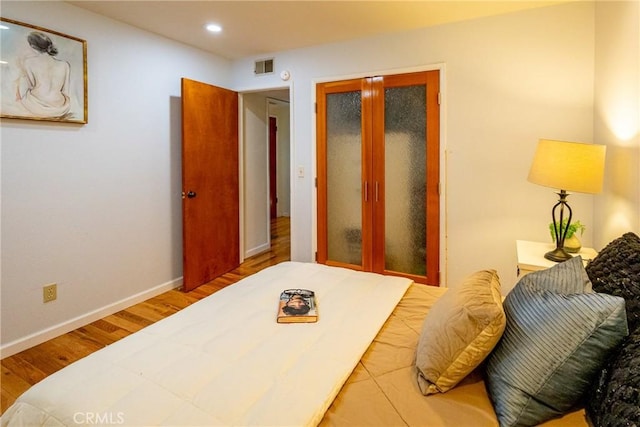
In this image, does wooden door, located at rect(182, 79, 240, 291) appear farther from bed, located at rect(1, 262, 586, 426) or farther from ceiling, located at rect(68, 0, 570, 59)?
bed, located at rect(1, 262, 586, 426)

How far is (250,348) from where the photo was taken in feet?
4.19

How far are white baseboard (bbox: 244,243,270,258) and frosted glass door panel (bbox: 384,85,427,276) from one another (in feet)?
6.59

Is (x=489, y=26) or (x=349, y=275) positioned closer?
(x=349, y=275)

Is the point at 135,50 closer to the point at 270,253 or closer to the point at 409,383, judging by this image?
the point at 270,253

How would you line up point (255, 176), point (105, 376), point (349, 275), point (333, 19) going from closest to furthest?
point (105, 376), point (349, 275), point (333, 19), point (255, 176)

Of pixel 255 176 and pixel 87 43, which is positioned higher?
pixel 87 43

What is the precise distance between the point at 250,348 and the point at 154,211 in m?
2.50

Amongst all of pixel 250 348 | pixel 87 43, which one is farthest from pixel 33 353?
pixel 87 43

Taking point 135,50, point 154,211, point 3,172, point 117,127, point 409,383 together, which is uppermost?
point 135,50

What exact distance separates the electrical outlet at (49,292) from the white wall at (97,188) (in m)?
0.03

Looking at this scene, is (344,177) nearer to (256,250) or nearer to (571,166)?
(256,250)

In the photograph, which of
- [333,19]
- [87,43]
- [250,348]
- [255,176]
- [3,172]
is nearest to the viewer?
[250,348]

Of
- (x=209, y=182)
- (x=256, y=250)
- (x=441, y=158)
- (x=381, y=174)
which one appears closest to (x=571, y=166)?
(x=441, y=158)

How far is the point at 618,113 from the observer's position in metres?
2.08
